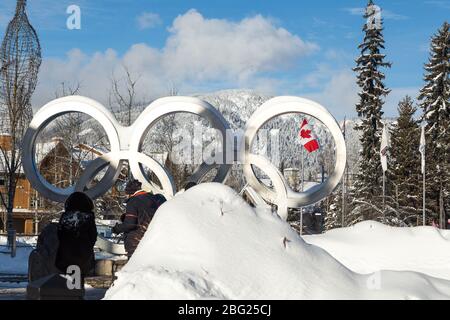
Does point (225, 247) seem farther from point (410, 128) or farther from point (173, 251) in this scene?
point (410, 128)

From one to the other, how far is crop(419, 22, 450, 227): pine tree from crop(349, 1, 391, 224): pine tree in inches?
147

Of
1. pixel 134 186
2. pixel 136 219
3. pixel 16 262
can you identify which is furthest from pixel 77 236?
pixel 16 262

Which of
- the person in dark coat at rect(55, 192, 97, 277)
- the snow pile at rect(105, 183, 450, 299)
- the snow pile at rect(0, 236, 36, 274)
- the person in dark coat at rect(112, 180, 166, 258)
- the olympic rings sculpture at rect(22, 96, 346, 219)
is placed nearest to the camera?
the snow pile at rect(105, 183, 450, 299)

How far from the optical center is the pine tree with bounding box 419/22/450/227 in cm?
4169

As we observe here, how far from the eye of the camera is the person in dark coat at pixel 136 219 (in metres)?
8.91

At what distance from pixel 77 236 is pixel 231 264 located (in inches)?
112

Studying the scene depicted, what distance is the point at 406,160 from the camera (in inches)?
1670

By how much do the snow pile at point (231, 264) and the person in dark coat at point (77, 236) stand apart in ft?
6.65

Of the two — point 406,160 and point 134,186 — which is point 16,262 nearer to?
point 134,186

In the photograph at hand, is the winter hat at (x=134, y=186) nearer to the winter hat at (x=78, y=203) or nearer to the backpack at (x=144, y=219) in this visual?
the backpack at (x=144, y=219)

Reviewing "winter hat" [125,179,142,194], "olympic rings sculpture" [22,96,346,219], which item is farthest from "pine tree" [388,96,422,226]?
"winter hat" [125,179,142,194]

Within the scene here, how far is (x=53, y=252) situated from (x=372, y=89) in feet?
122

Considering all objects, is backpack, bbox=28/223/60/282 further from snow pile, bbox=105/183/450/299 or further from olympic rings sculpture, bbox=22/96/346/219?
olympic rings sculpture, bbox=22/96/346/219

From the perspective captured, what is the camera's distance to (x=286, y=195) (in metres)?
16.2
